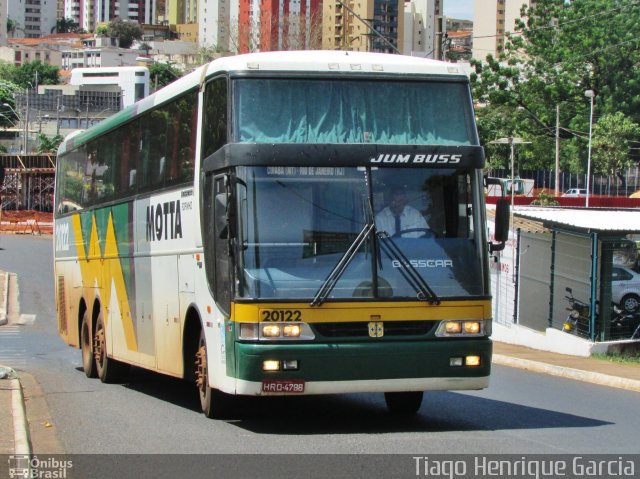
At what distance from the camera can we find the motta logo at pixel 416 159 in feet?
35.2

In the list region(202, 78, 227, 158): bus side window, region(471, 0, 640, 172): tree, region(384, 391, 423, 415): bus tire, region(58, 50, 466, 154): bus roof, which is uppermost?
region(471, 0, 640, 172): tree

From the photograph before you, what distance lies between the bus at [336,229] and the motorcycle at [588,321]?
1202 cm

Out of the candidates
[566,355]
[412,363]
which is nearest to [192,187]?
[412,363]

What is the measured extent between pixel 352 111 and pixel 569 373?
29.2 ft

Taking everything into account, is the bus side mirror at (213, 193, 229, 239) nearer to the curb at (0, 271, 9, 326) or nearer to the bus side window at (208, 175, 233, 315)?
the bus side window at (208, 175, 233, 315)

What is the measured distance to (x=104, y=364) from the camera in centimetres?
1711

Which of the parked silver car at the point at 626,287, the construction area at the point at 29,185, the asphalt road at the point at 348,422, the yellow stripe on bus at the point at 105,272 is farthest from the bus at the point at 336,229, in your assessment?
the construction area at the point at 29,185

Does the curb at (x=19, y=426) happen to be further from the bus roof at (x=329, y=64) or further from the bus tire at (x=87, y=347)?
the bus tire at (x=87, y=347)

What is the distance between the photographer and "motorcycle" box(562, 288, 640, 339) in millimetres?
22703

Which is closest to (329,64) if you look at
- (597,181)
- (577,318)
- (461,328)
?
(461,328)

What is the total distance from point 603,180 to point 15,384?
79.9 m

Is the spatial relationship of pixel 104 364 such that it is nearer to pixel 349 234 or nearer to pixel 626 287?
pixel 349 234

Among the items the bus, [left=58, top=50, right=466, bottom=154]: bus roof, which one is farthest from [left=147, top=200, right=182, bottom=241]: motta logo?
[left=58, top=50, right=466, bottom=154]: bus roof

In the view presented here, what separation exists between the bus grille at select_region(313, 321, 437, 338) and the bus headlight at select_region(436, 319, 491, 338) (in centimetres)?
11
